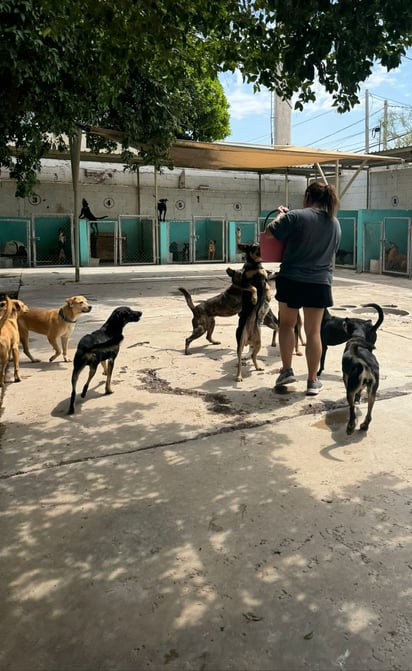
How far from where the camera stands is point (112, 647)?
1774 millimetres

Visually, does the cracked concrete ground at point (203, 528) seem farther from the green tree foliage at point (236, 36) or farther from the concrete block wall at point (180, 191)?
the concrete block wall at point (180, 191)

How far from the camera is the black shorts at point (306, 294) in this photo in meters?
4.15

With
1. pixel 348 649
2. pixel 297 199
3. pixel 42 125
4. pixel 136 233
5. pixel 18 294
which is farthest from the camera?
pixel 297 199

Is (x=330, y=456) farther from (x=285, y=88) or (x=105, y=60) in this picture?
(x=105, y=60)

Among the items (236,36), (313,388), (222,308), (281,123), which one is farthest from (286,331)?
(281,123)

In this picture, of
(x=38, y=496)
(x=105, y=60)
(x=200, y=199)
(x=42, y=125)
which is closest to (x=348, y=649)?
(x=38, y=496)

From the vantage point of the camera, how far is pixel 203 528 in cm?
247

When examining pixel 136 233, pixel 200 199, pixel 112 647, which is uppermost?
pixel 200 199

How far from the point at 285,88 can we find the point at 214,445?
2.46 m

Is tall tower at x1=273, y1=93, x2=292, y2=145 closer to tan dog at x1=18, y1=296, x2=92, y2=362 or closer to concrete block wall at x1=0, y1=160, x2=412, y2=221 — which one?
concrete block wall at x1=0, y1=160, x2=412, y2=221

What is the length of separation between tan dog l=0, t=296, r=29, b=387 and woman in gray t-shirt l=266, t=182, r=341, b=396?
7.11ft

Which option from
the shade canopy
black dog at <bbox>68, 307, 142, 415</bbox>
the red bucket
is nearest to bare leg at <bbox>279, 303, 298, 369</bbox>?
the red bucket

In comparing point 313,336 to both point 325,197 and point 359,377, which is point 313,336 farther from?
point 325,197

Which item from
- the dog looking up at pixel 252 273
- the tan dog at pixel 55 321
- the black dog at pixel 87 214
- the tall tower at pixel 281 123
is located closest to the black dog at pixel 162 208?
the black dog at pixel 87 214
